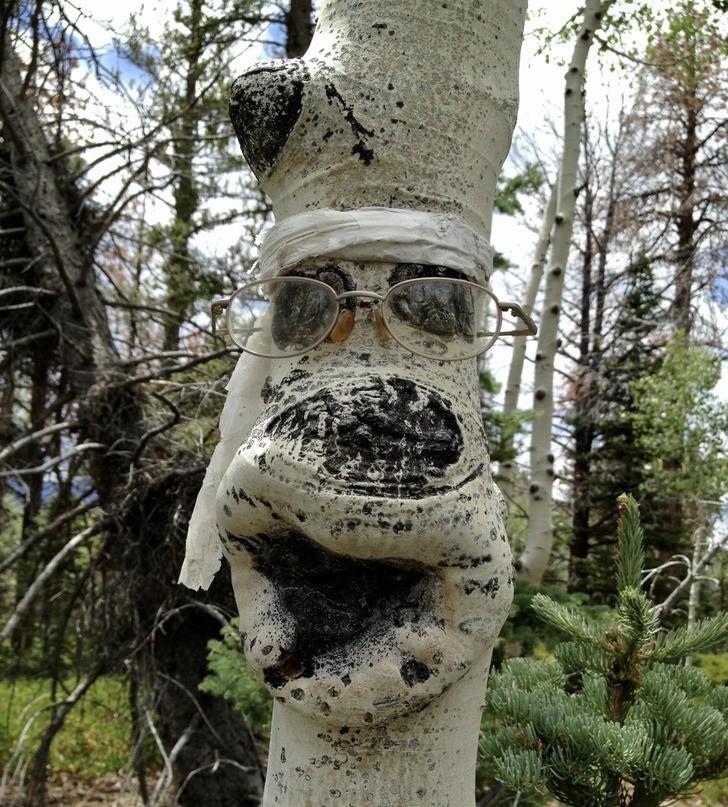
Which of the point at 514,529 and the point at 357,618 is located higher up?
the point at 514,529

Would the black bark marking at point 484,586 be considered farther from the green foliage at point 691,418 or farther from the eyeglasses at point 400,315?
the green foliage at point 691,418

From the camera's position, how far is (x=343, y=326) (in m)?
1.04

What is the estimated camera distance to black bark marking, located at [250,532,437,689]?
0.97 m

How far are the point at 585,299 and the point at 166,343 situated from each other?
857cm

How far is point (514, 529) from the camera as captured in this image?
1220 cm

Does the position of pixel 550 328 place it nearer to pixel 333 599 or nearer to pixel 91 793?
pixel 333 599

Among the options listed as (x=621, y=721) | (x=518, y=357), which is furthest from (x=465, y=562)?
(x=518, y=357)

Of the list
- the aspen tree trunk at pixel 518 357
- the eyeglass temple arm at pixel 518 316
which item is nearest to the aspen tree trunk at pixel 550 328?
the aspen tree trunk at pixel 518 357

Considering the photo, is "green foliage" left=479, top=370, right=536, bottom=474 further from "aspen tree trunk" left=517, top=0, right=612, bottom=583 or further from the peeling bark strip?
the peeling bark strip

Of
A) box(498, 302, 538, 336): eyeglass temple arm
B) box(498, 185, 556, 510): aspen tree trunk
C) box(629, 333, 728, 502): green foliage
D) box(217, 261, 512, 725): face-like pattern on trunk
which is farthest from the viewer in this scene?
box(629, 333, 728, 502): green foliage

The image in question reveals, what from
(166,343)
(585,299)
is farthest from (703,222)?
(166,343)

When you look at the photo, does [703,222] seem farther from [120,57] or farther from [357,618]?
[357,618]

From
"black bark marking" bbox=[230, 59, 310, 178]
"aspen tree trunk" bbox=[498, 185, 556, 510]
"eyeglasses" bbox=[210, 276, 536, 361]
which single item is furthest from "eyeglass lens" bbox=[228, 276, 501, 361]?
"aspen tree trunk" bbox=[498, 185, 556, 510]

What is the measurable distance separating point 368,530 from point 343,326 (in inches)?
11.9
